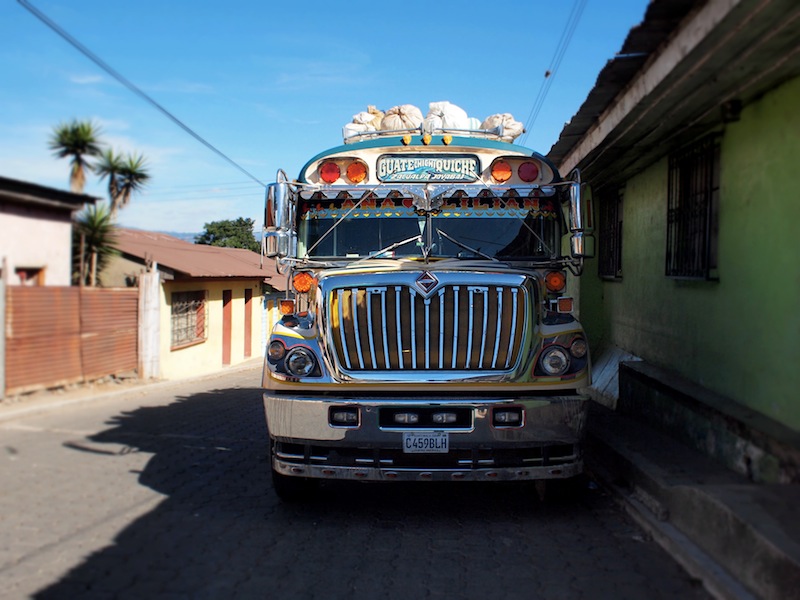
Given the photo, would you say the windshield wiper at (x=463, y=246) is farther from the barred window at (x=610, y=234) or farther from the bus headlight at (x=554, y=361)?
the barred window at (x=610, y=234)

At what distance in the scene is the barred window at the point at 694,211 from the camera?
6441 millimetres

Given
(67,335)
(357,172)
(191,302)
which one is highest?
(357,172)

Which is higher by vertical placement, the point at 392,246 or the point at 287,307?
the point at 392,246

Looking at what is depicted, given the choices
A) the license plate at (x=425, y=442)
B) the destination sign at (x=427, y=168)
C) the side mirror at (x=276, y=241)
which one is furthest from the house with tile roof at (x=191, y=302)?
the license plate at (x=425, y=442)

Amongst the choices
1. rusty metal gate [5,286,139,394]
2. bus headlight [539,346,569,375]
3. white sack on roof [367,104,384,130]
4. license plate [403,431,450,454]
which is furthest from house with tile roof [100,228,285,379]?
bus headlight [539,346,569,375]

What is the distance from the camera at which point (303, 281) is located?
19.1 feet

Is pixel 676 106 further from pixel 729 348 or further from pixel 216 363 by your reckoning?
pixel 216 363

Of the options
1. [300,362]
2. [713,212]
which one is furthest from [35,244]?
[713,212]

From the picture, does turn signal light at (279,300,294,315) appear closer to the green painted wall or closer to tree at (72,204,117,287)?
the green painted wall

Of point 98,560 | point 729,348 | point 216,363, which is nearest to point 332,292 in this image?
point 98,560

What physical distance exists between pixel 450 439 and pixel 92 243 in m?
11.7

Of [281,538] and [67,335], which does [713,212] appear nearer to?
[281,538]

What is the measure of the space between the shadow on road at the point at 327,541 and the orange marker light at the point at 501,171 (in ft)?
8.71

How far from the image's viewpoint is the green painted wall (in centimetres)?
495
